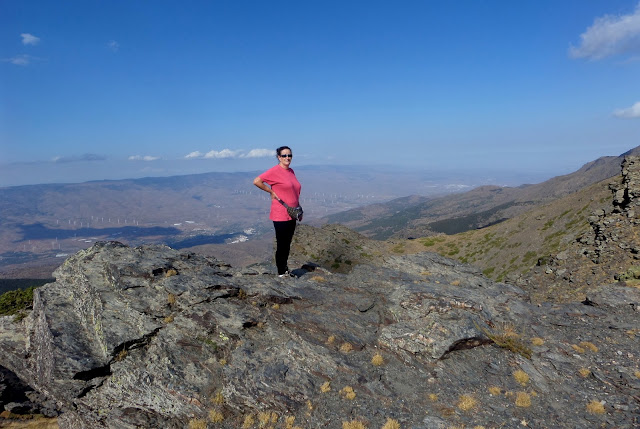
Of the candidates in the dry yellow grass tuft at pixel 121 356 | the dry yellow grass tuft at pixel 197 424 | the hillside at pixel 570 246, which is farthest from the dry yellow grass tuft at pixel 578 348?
the dry yellow grass tuft at pixel 121 356

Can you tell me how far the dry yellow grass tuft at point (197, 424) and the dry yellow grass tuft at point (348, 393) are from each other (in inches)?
188

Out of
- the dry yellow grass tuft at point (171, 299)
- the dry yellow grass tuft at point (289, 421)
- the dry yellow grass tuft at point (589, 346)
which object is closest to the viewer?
the dry yellow grass tuft at point (289, 421)

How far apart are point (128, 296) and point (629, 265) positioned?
138 ft

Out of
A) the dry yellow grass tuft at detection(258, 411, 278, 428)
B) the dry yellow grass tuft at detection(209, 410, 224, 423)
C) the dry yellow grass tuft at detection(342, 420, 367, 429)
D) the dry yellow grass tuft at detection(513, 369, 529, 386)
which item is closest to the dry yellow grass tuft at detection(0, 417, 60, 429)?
the dry yellow grass tuft at detection(209, 410, 224, 423)

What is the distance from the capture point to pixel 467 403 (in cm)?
1091

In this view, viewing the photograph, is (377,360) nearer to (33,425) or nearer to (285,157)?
(285,157)

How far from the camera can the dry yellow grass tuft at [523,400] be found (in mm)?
10945

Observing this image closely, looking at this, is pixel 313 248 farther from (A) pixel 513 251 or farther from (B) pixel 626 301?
(A) pixel 513 251

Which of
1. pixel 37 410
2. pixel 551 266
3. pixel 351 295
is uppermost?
pixel 351 295

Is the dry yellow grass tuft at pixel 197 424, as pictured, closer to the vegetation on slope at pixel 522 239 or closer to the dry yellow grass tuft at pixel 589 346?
the dry yellow grass tuft at pixel 589 346

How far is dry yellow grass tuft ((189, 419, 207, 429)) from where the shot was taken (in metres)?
10.8

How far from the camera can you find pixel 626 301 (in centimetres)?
1950

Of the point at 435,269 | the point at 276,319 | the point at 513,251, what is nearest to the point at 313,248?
the point at 435,269

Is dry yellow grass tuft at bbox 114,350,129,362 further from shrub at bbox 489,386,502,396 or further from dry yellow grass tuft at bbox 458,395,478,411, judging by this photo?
shrub at bbox 489,386,502,396
